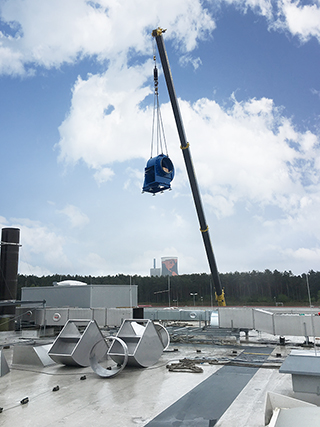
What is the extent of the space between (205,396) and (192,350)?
24.5 ft

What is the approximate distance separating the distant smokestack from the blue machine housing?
1593 cm

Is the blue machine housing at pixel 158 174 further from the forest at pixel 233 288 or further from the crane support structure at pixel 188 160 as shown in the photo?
the forest at pixel 233 288

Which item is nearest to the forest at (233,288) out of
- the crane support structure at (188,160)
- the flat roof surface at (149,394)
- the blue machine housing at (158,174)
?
the crane support structure at (188,160)

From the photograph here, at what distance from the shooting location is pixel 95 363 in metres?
12.4

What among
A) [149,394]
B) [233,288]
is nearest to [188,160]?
[149,394]

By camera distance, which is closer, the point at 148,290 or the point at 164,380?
the point at 164,380

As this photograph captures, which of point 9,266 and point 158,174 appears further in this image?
point 9,266

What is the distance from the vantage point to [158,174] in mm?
19547

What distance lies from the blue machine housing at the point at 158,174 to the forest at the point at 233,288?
51.8 m

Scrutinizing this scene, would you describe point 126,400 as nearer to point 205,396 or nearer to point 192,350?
point 205,396

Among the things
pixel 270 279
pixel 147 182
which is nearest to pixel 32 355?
pixel 147 182

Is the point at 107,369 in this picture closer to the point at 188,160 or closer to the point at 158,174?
the point at 158,174

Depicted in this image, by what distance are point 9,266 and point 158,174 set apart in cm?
1770

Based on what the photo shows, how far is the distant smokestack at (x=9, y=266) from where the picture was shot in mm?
28844
